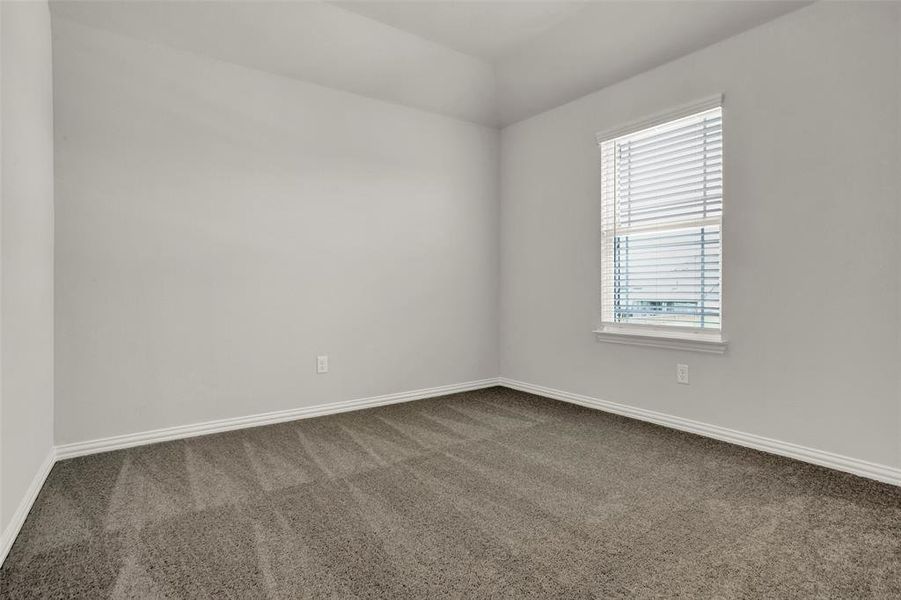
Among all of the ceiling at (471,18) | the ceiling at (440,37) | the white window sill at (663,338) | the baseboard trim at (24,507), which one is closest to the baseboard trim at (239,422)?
the baseboard trim at (24,507)

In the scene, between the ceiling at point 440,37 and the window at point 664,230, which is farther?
the window at point 664,230

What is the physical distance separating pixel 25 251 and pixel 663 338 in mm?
3385

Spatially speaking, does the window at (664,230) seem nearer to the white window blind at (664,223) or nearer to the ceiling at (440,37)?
the white window blind at (664,223)

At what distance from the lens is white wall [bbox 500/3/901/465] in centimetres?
221

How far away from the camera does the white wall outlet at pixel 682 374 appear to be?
298 cm

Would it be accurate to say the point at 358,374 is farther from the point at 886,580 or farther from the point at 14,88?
the point at 886,580

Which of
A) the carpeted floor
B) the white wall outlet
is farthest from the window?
the carpeted floor

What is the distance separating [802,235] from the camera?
247 cm

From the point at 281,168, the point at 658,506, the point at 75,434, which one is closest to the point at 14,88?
the point at 281,168

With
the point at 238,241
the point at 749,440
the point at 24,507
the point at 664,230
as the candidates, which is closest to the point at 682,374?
the point at 749,440

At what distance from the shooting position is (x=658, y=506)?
1941mm

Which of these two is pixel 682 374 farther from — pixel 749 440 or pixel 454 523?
pixel 454 523

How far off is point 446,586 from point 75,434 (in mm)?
2383

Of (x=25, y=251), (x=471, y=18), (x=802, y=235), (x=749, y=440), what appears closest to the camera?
(x=25, y=251)
